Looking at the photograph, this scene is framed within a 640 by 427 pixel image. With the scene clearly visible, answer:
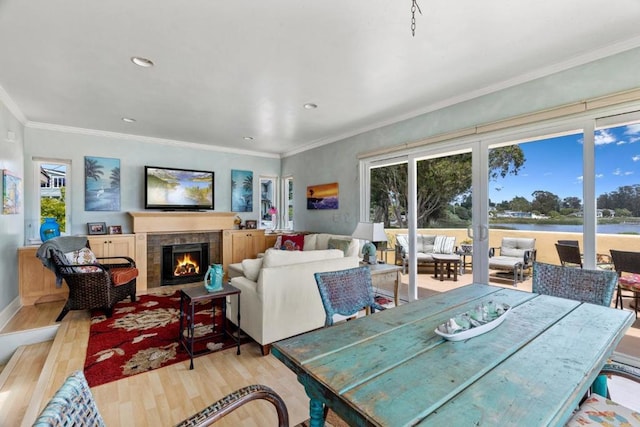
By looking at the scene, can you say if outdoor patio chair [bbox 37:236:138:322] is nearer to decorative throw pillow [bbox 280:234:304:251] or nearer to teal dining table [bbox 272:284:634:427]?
decorative throw pillow [bbox 280:234:304:251]

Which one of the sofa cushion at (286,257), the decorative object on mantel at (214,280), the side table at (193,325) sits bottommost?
the side table at (193,325)

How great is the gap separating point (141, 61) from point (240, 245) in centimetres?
373

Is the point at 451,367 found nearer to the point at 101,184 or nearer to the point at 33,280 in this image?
the point at 33,280

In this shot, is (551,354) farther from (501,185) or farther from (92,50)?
(92,50)

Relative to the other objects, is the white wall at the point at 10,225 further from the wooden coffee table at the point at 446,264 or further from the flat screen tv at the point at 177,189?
the wooden coffee table at the point at 446,264

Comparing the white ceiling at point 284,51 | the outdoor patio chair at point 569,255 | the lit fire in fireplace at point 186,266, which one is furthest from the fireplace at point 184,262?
the outdoor patio chair at point 569,255

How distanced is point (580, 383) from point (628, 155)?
2590mm

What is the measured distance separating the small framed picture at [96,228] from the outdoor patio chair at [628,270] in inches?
252

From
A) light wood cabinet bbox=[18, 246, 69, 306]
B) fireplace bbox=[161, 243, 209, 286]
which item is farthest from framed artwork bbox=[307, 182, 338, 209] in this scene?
light wood cabinet bbox=[18, 246, 69, 306]

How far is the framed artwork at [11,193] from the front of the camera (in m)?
3.29

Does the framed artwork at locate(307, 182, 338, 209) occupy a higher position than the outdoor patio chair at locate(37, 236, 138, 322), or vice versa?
the framed artwork at locate(307, 182, 338, 209)

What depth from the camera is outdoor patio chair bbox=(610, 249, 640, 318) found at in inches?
98.6

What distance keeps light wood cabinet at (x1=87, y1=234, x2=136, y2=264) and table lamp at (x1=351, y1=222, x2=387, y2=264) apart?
11.7 ft

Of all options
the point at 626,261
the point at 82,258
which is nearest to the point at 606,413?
the point at 626,261
